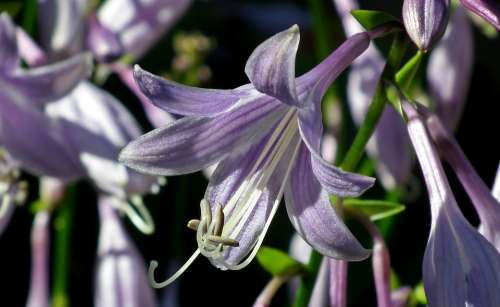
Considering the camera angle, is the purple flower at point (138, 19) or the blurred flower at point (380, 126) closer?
the blurred flower at point (380, 126)

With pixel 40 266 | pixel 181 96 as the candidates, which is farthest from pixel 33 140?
pixel 181 96

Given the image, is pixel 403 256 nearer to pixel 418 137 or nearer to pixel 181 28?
pixel 181 28

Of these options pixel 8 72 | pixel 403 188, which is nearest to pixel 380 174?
pixel 403 188

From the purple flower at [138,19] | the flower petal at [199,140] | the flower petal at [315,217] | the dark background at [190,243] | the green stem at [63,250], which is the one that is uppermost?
the flower petal at [199,140]

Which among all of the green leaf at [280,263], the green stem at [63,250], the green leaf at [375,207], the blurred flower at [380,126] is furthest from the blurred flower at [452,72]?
the green stem at [63,250]

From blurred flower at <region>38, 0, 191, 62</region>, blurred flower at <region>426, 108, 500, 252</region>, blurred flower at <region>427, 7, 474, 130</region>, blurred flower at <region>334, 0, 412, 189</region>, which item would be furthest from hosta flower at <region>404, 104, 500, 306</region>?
blurred flower at <region>38, 0, 191, 62</region>

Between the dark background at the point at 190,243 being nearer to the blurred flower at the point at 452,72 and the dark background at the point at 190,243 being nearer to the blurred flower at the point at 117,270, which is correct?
the blurred flower at the point at 117,270

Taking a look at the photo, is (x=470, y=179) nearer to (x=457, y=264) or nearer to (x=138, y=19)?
(x=457, y=264)

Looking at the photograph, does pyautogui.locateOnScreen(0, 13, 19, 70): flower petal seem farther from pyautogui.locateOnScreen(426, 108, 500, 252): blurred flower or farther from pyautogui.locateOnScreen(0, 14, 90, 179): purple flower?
pyautogui.locateOnScreen(426, 108, 500, 252): blurred flower
